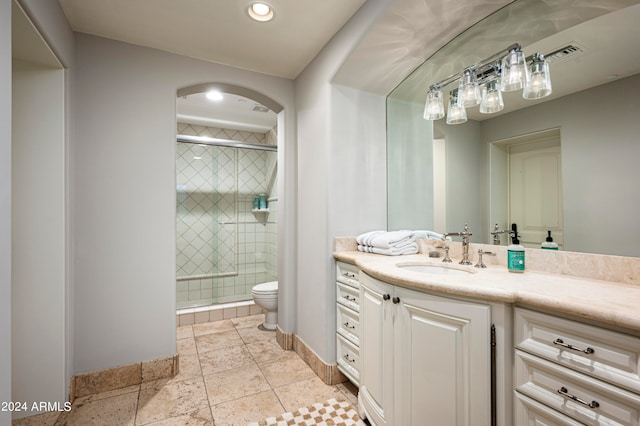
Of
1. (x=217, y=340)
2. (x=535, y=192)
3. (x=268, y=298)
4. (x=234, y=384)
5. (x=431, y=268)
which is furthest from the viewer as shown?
(x=268, y=298)

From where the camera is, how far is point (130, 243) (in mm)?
2064

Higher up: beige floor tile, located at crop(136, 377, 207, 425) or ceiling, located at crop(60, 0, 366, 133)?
ceiling, located at crop(60, 0, 366, 133)

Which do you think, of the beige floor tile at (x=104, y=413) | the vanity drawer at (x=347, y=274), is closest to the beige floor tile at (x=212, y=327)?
the beige floor tile at (x=104, y=413)

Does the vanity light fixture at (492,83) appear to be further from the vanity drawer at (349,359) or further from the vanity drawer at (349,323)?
the vanity drawer at (349,359)

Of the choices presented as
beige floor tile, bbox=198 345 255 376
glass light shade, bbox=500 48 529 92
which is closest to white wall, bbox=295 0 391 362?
beige floor tile, bbox=198 345 255 376

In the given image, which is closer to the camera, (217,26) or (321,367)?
(217,26)

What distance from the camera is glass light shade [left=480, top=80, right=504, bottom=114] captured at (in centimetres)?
159

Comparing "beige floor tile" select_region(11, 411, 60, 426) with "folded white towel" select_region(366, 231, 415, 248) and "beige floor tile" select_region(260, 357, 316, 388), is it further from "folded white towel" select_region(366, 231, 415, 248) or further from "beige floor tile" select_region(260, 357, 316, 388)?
"folded white towel" select_region(366, 231, 415, 248)

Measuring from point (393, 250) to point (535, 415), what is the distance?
3.53 ft

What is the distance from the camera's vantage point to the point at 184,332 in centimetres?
298

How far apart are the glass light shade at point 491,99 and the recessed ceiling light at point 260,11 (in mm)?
1324

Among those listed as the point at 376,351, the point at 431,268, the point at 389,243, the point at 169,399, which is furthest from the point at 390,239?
the point at 169,399

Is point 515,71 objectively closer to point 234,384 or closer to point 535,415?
point 535,415

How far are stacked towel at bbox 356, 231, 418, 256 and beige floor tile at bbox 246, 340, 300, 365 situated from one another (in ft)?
3.77
